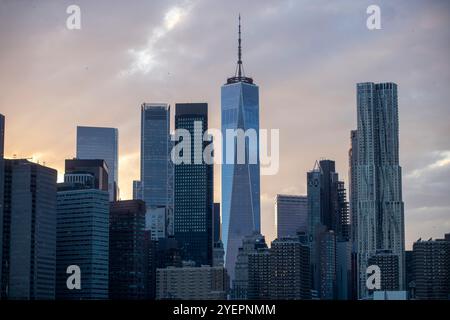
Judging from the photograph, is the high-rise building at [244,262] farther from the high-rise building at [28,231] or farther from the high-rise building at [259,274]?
the high-rise building at [28,231]

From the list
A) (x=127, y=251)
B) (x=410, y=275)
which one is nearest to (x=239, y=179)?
(x=127, y=251)

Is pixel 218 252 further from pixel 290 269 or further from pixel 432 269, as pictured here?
pixel 432 269

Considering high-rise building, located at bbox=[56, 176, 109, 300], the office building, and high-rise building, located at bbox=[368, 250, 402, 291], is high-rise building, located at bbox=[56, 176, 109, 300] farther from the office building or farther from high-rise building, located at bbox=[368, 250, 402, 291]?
high-rise building, located at bbox=[368, 250, 402, 291]

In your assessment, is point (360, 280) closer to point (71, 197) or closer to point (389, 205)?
point (389, 205)

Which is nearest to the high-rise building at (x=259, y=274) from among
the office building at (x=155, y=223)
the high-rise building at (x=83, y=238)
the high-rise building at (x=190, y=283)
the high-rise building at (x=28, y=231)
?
the high-rise building at (x=190, y=283)

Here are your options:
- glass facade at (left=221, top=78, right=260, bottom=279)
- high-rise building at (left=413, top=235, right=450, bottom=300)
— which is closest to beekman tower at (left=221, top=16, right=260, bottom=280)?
glass facade at (left=221, top=78, right=260, bottom=279)
